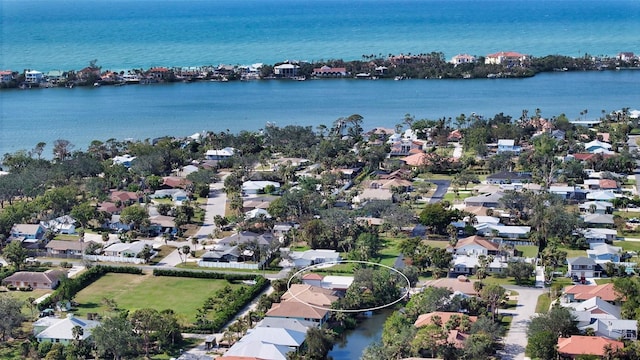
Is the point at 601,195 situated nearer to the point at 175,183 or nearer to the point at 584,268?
the point at 584,268

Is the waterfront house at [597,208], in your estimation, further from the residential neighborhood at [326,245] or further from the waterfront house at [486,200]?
the waterfront house at [486,200]

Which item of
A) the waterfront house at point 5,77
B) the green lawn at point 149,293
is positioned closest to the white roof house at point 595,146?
the green lawn at point 149,293

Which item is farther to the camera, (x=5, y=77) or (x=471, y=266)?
(x=5, y=77)

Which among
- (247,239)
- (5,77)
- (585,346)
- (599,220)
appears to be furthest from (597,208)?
(5,77)

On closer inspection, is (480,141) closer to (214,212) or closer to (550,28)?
(214,212)

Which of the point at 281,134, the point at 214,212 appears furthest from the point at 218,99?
the point at 214,212

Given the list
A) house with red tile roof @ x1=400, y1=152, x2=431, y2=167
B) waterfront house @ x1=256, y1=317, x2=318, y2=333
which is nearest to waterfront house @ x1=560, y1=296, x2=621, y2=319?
waterfront house @ x1=256, y1=317, x2=318, y2=333
